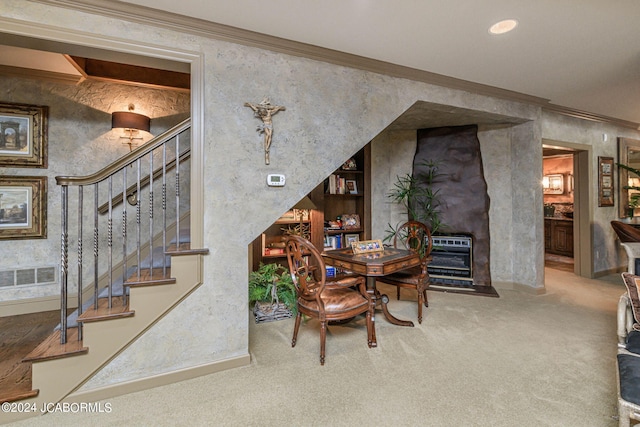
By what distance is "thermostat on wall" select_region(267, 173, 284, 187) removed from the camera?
7.84 ft

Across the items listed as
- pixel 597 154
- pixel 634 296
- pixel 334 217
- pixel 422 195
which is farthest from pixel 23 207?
pixel 597 154

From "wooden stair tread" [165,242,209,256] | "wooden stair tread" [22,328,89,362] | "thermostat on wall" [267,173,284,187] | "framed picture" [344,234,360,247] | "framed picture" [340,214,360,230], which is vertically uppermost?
"thermostat on wall" [267,173,284,187]

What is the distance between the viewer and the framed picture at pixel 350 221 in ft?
15.1

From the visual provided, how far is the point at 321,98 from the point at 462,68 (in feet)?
5.12

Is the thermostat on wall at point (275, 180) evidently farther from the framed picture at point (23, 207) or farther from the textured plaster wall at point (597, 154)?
the textured plaster wall at point (597, 154)

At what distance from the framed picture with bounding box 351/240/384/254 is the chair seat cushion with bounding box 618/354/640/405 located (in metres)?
1.86

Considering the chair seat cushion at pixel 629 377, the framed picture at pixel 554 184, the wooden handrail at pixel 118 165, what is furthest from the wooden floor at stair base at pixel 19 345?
the framed picture at pixel 554 184

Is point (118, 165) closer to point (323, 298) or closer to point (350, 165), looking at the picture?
point (323, 298)

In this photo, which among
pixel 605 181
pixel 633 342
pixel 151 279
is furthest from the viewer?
pixel 605 181

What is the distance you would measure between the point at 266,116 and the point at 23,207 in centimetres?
279

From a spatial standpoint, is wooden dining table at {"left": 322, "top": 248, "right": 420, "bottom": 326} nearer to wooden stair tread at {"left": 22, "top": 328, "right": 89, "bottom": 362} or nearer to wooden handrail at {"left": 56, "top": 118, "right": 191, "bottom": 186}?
wooden handrail at {"left": 56, "top": 118, "right": 191, "bottom": 186}

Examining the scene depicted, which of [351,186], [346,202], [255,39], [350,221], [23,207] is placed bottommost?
[350,221]

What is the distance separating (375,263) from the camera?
8.45 ft

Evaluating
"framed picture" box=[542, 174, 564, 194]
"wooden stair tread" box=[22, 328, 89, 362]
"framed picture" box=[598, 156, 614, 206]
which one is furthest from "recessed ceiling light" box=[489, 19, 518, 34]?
"framed picture" box=[542, 174, 564, 194]
